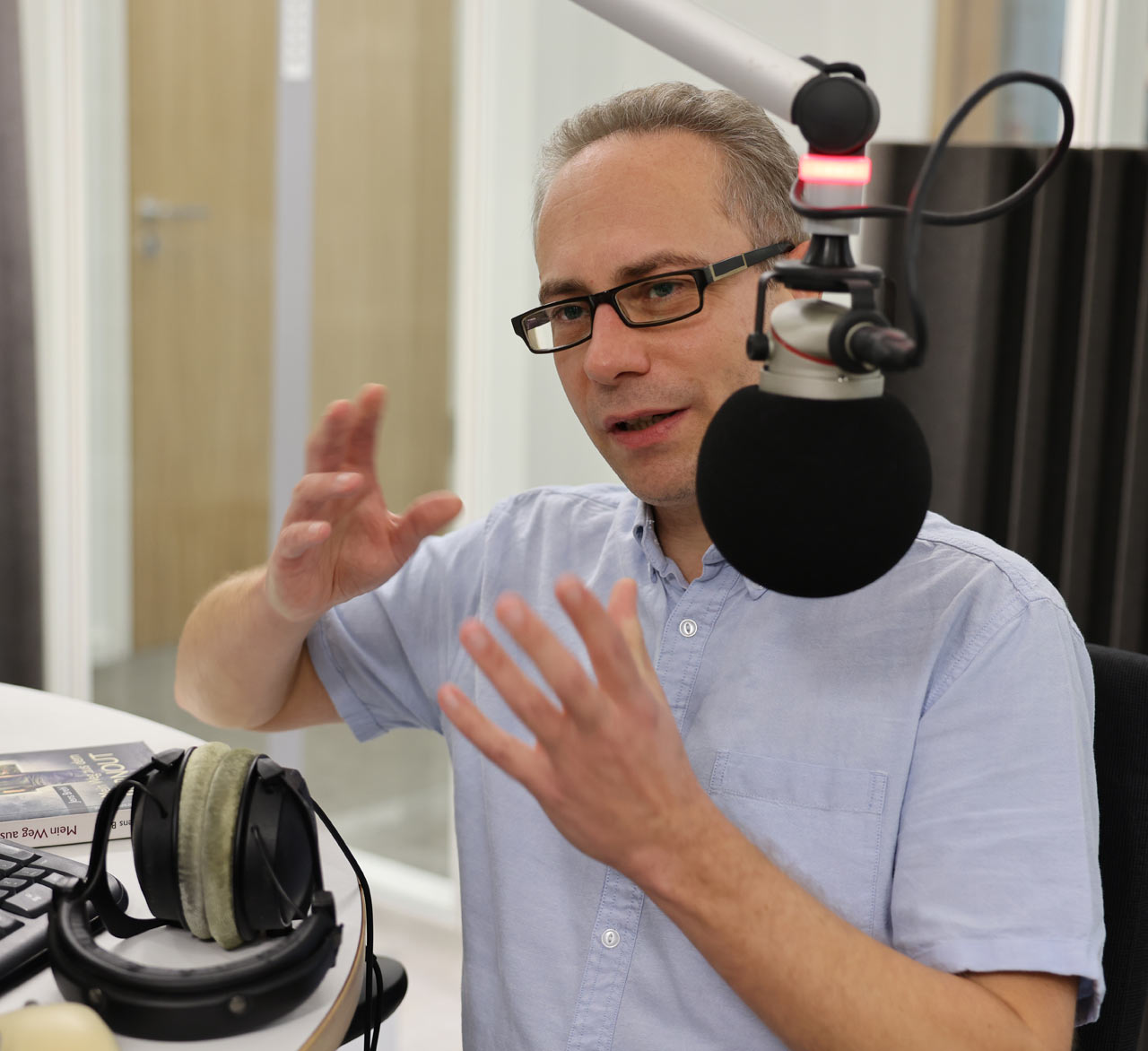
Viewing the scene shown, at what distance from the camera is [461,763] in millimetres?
1194

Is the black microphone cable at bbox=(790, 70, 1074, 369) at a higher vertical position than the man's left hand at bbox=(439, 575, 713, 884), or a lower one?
higher

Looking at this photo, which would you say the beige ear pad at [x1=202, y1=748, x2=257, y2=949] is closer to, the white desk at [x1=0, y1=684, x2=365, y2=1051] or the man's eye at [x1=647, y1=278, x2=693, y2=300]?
the white desk at [x1=0, y1=684, x2=365, y2=1051]

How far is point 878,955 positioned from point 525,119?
1902mm

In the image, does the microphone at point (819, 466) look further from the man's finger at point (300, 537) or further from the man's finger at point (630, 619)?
the man's finger at point (300, 537)

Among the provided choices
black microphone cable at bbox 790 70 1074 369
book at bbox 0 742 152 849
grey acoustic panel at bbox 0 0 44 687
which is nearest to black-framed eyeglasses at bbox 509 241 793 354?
black microphone cable at bbox 790 70 1074 369

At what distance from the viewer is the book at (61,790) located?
103 cm

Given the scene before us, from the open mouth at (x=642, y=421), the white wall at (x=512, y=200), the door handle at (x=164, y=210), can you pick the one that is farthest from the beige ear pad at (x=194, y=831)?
the door handle at (x=164, y=210)

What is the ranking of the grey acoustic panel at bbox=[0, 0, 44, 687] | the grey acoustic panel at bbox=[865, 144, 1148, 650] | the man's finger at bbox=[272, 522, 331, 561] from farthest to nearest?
1. the grey acoustic panel at bbox=[0, 0, 44, 687]
2. the grey acoustic panel at bbox=[865, 144, 1148, 650]
3. the man's finger at bbox=[272, 522, 331, 561]

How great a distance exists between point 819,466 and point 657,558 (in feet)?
1.88

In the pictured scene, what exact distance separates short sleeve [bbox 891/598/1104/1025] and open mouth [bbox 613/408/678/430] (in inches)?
12.3

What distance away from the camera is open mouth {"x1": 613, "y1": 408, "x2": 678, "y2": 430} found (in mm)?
1072

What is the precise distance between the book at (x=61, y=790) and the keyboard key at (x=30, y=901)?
0.27ft

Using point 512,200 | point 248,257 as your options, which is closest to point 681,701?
point 512,200

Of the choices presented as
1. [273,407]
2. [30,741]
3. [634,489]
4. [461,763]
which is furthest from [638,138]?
[273,407]
